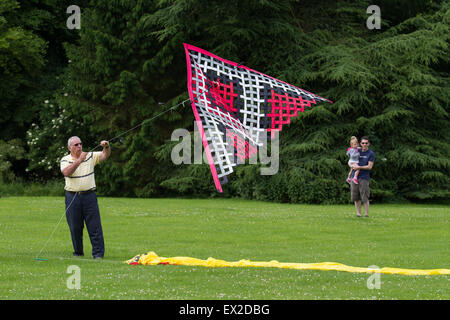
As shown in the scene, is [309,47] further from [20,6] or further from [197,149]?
[20,6]

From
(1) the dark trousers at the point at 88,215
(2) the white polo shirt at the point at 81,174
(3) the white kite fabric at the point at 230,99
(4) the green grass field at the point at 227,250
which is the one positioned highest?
(3) the white kite fabric at the point at 230,99

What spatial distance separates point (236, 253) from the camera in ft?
38.4

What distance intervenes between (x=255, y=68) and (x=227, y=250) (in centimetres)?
1725

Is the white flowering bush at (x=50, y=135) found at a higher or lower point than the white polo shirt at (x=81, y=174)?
higher

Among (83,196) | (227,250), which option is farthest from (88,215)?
(227,250)

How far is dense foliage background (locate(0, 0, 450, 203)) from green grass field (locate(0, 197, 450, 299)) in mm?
6062

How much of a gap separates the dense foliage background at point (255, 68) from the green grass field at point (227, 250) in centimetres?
606

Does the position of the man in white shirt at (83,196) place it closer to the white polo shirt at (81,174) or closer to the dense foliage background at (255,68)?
the white polo shirt at (81,174)

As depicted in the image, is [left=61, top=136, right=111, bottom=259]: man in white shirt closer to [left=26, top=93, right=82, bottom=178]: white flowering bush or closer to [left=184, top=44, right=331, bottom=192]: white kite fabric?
[left=184, top=44, right=331, bottom=192]: white kite fabric

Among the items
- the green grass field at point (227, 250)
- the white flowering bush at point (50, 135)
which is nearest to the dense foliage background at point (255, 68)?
the white flowering bush at point (50, 135)

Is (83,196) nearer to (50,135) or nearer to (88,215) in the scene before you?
(88,215)

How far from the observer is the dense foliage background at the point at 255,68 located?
25.7 meters

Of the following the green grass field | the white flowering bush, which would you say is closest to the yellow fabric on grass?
the green grass field

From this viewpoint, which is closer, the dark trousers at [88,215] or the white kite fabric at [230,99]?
the white kite fabric at [230,99]
